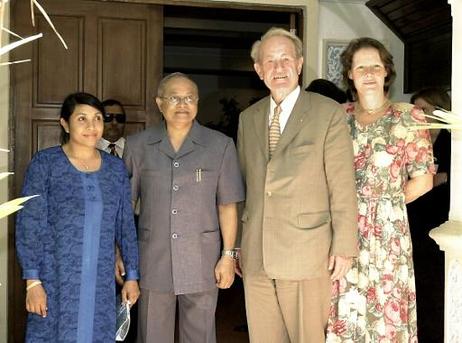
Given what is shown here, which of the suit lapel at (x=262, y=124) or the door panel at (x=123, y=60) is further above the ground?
the door panel at (x=123, y=60)

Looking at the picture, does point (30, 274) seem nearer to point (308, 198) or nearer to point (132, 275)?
point (132, 275)

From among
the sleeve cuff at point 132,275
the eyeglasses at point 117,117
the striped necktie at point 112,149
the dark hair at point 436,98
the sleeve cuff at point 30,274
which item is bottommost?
the sleeve cuff at point 132,275

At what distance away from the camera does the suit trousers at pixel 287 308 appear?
2346 mm

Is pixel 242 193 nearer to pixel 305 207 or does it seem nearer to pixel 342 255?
pixel 305 207

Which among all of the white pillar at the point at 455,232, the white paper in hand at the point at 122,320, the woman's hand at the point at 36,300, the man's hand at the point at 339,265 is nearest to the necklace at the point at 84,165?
the woman's hand at the point at 36,300

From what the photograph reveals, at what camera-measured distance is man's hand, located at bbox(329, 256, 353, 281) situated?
2312mm

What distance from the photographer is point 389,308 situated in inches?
93.9

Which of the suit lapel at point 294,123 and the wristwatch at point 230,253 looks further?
the wristwatch at point 230,253

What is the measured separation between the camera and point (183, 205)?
8.22ft

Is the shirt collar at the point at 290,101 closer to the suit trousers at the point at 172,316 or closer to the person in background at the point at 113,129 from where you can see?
the suit trousers at the point at 172,316

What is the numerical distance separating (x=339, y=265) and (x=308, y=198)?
0.89 feet

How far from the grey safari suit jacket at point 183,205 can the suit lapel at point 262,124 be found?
0.15 meters

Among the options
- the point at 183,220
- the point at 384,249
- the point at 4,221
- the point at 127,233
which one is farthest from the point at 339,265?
the point at 4,221

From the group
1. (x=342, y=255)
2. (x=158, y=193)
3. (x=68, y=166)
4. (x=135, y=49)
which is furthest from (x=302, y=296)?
(x=135, y=49)
